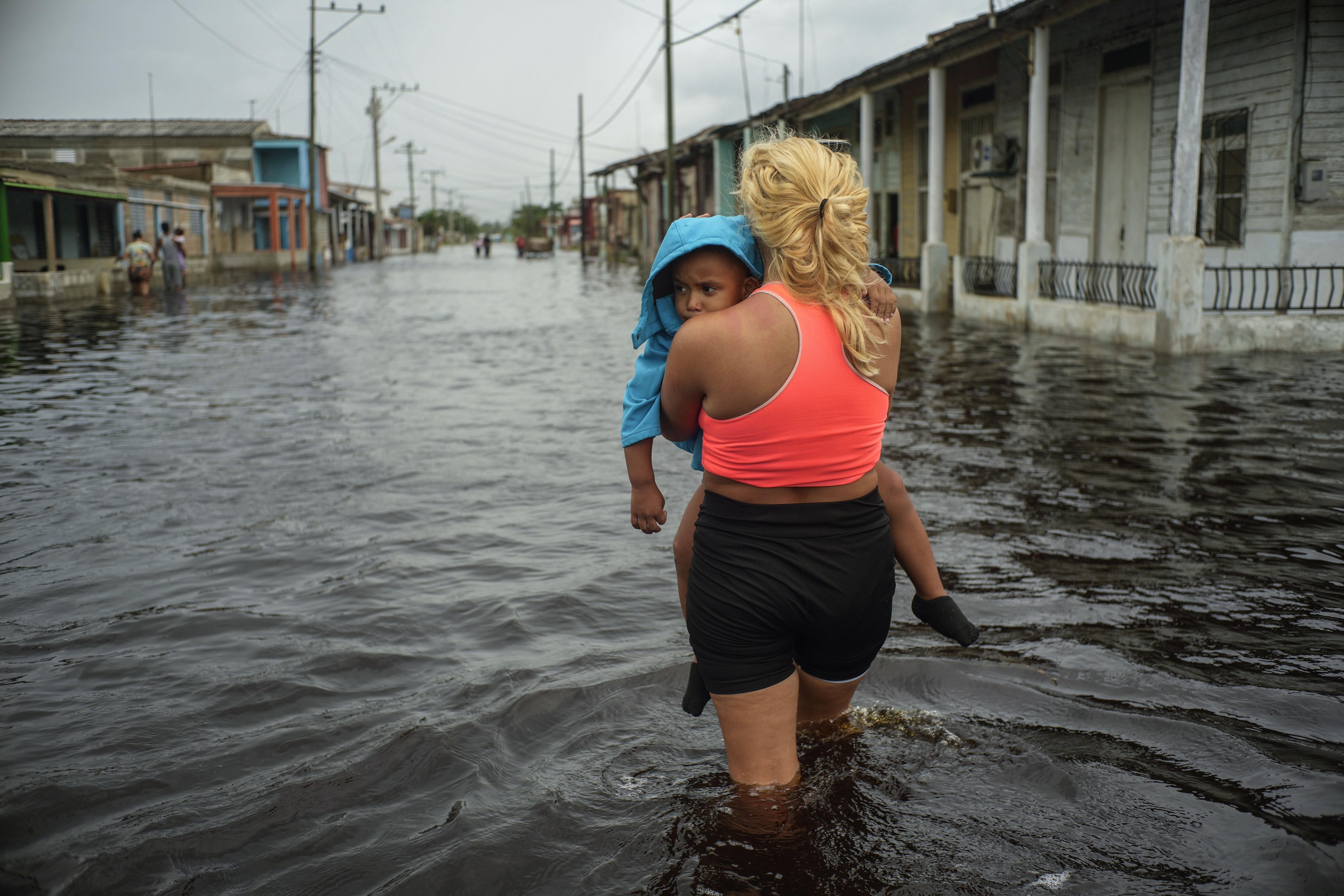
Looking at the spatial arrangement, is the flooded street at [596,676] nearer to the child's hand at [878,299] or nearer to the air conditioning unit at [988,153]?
the child's hand at [878,299]

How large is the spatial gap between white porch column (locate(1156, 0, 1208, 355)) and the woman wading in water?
11169 mm

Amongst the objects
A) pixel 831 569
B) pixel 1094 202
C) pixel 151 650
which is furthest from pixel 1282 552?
pixel 1094 202

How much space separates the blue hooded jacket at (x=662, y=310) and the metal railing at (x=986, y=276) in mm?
16790

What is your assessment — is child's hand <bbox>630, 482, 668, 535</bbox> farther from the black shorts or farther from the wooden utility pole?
the wooden utility pole

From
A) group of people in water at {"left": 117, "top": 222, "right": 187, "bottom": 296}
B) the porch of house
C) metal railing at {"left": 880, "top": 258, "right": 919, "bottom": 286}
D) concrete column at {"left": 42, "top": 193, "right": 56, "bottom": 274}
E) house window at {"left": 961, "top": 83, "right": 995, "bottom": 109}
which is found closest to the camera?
house window at {"left": 961, "top": 83, "right": 995, "bottom": 109}

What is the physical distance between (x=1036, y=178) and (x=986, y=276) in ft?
11.5

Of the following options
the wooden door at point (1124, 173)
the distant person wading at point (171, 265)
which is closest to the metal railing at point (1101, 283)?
the wooden door at point (1124, 173)

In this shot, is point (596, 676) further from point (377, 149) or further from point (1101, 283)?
point (377, 149)

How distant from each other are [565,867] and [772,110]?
2816 cm

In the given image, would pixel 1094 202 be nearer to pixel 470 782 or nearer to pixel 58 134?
pixel 470 782

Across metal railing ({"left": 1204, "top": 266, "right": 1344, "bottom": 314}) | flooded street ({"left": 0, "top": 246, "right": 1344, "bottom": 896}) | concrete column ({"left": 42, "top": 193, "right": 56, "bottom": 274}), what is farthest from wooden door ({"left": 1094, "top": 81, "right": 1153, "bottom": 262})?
concrete column ({"left": 42, "top": 193, "right": 56, "bottom": 274})

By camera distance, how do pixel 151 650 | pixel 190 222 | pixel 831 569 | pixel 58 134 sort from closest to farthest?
pixel 831 569 < pixel 151 650 < pixel 190 222 < pixel 58 134

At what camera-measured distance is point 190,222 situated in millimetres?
41562

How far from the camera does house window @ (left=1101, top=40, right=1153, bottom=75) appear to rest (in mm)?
15133
